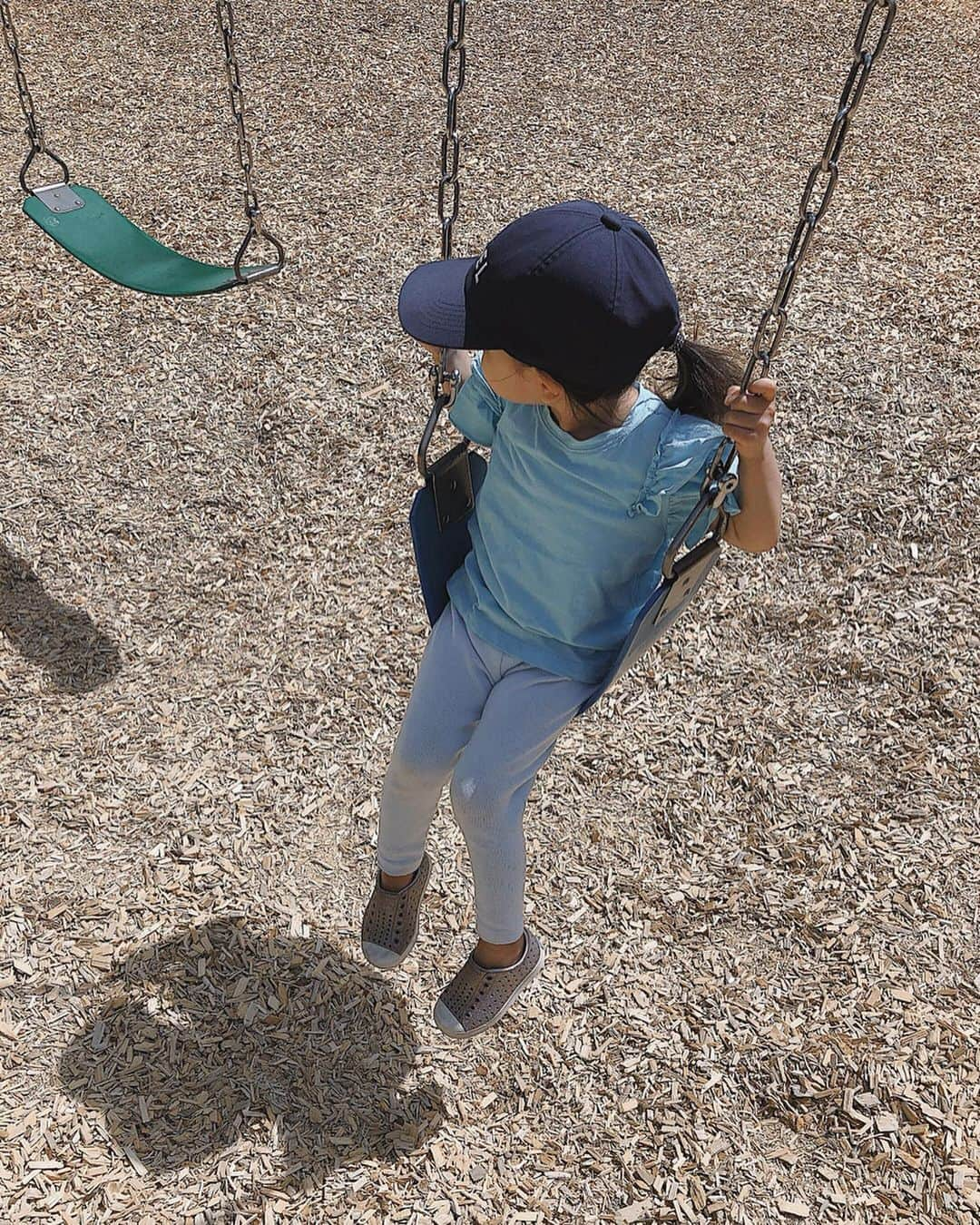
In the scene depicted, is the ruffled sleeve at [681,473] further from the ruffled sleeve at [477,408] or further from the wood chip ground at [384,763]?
the wood chip ground at [384,763]

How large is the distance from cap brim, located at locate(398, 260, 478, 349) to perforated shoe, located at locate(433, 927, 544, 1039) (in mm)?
1221

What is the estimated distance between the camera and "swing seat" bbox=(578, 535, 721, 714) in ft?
6.29

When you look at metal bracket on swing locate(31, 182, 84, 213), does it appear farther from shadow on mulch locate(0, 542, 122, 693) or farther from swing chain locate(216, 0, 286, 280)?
shadow on mulch locate(0, 542, 122, 693)

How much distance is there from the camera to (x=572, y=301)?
5.78ft

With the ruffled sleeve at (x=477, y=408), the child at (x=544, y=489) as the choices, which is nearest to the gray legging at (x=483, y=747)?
the child at (x=544, y=489)

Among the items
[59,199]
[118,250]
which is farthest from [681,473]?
[59,199]

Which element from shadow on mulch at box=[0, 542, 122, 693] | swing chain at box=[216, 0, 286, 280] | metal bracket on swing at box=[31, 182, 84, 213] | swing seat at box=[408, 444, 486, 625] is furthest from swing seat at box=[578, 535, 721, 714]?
metal bracket on swing at box=[31, 182, 84, 213]

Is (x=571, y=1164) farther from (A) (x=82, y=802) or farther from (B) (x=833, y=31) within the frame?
(B) (x=833, y=31)

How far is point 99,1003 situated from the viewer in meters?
2.70

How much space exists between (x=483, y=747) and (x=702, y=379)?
2.33 feet

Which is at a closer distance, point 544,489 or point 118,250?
point 544,489

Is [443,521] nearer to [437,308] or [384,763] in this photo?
[437,308]

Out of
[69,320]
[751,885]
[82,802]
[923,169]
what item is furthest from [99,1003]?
[923,169]

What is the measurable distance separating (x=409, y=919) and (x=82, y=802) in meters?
1.08
